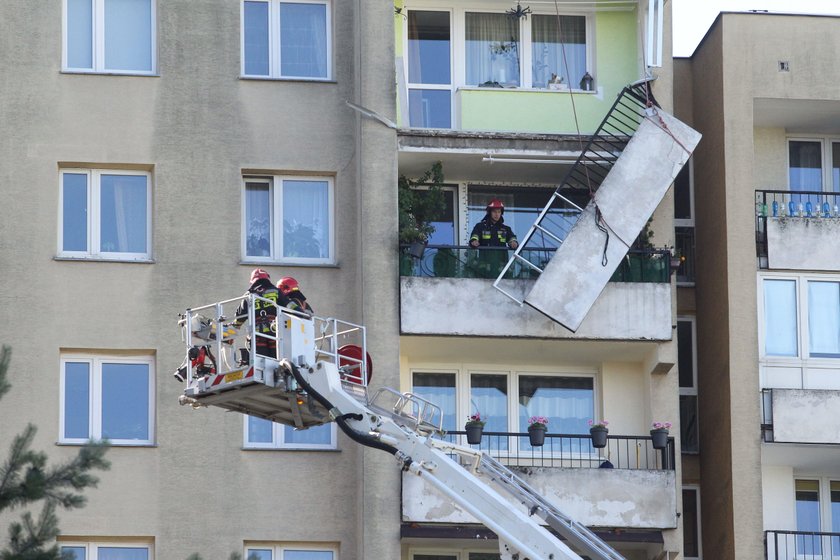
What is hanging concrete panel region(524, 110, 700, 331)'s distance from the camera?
35.5m

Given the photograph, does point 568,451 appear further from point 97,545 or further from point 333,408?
point 333,408

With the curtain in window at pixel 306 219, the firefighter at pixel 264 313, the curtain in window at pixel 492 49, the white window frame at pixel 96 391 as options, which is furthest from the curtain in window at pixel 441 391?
the firefighter at pixel 264 313

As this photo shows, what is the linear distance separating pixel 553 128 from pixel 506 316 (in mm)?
3647

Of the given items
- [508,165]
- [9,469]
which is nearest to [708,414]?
[508,165]

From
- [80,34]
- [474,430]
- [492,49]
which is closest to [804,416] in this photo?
[474,430]

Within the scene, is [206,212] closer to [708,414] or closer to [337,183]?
[337,183]

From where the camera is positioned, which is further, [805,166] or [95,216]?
[805,166]

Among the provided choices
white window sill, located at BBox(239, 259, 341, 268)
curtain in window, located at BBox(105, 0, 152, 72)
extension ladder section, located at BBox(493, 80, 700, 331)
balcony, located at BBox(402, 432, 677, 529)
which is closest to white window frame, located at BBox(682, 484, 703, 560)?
balcony, located at BBox(402, 432, 677, 529)

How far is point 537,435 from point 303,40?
25.1 feet

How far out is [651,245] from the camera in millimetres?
36781

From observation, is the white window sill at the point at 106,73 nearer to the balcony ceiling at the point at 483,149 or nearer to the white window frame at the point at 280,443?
the balcony ceiling at the point at 483,149

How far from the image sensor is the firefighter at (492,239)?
1421 inches

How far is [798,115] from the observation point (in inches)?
1517

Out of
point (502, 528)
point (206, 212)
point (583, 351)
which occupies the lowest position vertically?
point (502, 528)
